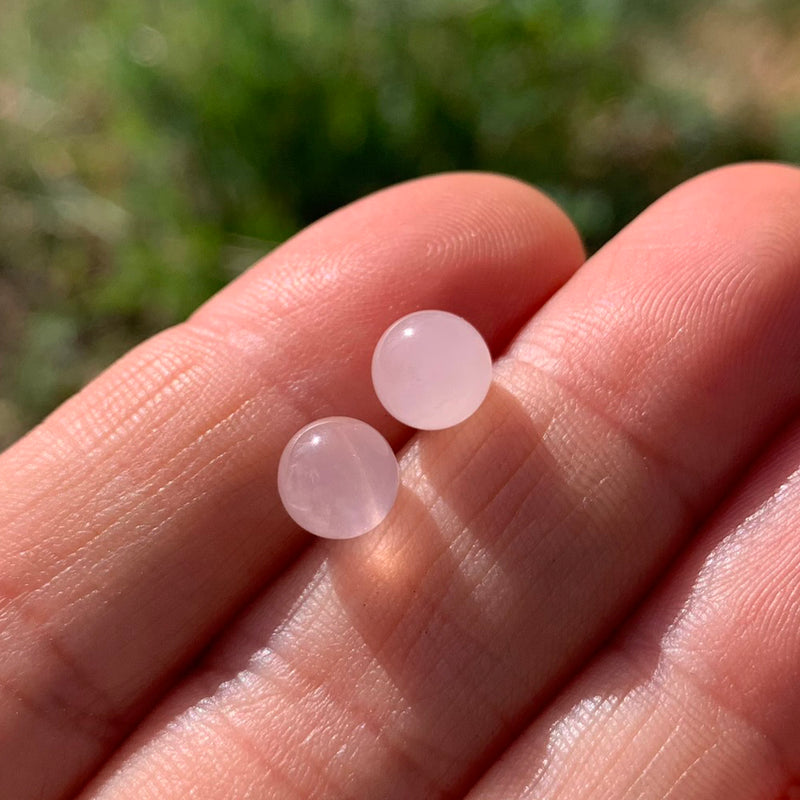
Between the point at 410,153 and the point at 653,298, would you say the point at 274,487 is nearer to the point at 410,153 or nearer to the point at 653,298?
the point at 653,298

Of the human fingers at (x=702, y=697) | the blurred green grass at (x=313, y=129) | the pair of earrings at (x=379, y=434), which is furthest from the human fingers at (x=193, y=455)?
the blurred green grass at (x=313, y=129)

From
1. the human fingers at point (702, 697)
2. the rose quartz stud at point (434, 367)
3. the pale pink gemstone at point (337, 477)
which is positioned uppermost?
the rose quartz stud at point (434, 367)

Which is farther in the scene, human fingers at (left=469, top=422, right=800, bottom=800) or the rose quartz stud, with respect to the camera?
the rose quartz stud

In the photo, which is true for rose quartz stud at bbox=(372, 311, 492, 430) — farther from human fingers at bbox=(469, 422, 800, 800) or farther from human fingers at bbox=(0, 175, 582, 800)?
human fingers at bbox=(469, 422, 800, 800)

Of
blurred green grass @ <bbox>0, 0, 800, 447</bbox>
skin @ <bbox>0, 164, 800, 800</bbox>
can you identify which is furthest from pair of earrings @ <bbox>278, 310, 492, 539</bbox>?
blurred green grass @ <bbox>0, 0, 800, 447</bbox>

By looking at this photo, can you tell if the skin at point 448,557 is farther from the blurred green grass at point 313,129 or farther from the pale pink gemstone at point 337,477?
the blurred green grass at point 313,129

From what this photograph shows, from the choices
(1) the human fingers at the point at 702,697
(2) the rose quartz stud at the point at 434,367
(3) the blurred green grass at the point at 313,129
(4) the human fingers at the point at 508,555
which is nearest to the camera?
(1) the human fingers at the point at 702,697
